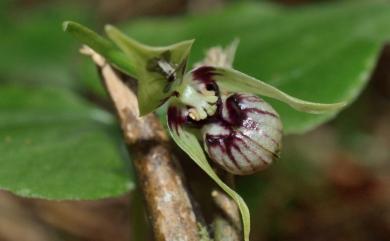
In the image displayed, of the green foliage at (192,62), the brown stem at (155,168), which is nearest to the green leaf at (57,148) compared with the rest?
the green foliage at (192,62)

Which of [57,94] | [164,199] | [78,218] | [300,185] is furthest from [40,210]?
[164,199]

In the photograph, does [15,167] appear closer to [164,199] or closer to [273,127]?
[164,199]

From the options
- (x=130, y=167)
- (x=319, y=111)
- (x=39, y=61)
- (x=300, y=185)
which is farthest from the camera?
(x=39, y=61)

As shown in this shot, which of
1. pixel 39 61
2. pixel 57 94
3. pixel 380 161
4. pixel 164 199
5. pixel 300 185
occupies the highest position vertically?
pixel 164 199

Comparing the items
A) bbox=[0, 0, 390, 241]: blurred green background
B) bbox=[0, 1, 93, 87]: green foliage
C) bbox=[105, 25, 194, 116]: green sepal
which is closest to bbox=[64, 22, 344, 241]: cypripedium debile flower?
bbox=[105, 25, 194, 116]: green sepal

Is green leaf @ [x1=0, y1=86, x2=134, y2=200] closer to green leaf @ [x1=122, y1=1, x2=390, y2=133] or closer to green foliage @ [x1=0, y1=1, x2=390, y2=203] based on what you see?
green foliage @ [x1=0, y1=1, x2=390, y2=203]

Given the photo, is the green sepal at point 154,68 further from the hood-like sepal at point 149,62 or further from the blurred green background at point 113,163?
the blurred green background at point 113,163
